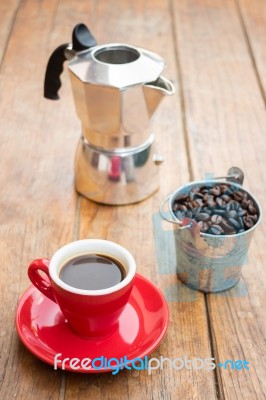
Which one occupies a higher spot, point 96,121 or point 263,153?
point 96,121

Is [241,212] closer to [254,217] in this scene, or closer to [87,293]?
[254,217]

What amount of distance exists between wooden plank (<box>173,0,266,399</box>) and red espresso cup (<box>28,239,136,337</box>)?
0.42 ft

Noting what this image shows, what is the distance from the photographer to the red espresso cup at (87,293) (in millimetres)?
631

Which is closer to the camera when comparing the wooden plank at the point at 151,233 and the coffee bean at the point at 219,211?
the wooden plank at the point at 151,233

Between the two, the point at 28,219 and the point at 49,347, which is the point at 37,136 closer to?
the point at 28,219

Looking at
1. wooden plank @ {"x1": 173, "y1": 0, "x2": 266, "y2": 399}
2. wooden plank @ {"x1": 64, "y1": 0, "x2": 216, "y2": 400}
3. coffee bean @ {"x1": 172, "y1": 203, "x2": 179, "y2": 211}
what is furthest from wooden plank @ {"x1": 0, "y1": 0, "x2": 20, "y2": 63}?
coffee bean @ {"x1": 172, "y1": 203, "x2": 179, "y2": 211}

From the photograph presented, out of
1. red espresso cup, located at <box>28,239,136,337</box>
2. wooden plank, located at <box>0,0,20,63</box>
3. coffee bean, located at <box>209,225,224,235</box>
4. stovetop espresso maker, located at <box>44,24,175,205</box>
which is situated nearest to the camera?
red espresso cup, located at <box>28,239,136,337</box>

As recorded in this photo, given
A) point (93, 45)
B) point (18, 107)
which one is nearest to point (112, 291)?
point (93, 45)

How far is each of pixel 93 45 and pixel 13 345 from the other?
421 mm

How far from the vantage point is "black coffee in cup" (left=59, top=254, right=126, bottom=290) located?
66 centimetres

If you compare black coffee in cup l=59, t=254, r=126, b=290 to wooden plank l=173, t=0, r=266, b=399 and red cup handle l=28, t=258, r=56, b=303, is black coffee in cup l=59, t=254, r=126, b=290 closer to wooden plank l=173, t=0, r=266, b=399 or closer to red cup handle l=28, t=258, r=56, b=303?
red cup handle l=28, t=258, r=56, b=303

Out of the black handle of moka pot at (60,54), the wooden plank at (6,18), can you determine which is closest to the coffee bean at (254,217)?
the black handle of moka pot at (60,54)

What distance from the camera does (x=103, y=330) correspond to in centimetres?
67

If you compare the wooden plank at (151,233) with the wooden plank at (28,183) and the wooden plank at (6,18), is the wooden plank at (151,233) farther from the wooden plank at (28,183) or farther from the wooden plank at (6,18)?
the wooden plank at (6,18)
